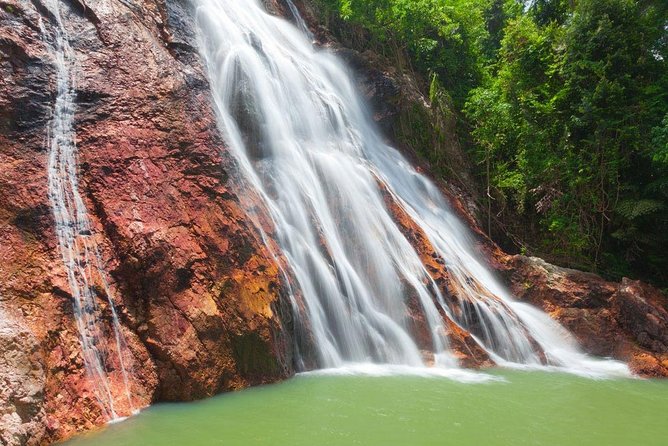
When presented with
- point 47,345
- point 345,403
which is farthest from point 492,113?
point 47,345

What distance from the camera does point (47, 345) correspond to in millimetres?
4883

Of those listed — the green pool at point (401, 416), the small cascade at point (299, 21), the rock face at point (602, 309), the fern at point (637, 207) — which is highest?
the small cascade at point (299, 21)

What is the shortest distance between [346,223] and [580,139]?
766 cm

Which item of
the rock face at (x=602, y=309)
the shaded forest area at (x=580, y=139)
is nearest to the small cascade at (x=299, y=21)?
the shaded forest area at (x=580, y=139)

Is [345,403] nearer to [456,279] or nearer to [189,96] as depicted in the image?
[456,279]

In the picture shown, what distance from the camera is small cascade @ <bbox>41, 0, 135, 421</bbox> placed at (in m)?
5.16

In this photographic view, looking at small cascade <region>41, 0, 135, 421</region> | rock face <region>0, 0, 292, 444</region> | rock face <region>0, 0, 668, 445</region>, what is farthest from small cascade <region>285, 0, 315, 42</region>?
small cascade <region>41, 0, 135, 421</region>

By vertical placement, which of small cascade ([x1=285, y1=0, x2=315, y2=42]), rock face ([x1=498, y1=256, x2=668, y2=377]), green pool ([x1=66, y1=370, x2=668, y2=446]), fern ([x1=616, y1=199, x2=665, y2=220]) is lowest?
green pool ([x1=66, y1=370, x2=668, y2=446])

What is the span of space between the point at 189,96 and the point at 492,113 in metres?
9.90

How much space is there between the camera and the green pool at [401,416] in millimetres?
4613

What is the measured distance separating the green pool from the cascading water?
131cm

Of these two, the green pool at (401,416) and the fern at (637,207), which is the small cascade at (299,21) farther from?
the green pool at (401,416)

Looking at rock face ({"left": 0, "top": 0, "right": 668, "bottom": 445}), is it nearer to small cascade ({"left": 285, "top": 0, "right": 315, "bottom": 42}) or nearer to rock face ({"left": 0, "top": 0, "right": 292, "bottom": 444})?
rock face ({"left": 0, "top": 0, "right": 292, "bottom": 444})

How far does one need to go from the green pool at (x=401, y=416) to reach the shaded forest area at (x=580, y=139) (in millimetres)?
6624
